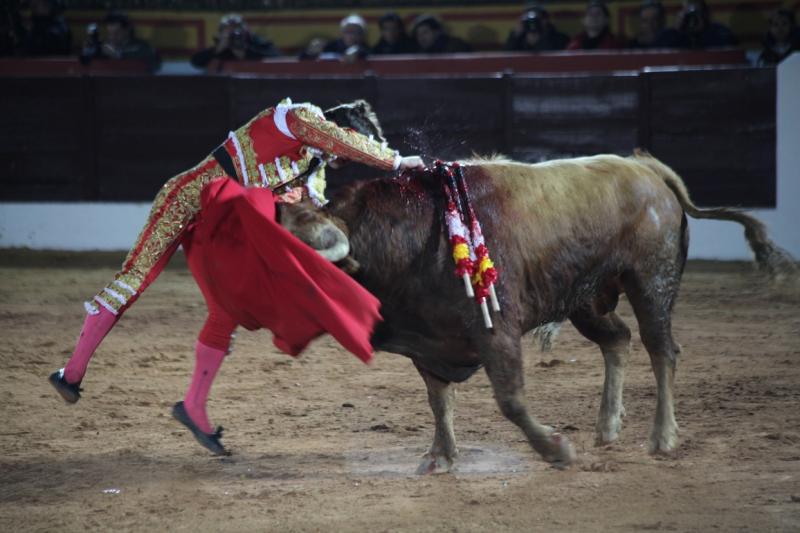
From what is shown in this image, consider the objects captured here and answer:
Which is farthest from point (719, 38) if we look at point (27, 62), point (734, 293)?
point (27, 62)

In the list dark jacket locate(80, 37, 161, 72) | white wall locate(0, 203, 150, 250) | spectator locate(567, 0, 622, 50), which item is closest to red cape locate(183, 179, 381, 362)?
white wall locate(0, 203, 150, 250)

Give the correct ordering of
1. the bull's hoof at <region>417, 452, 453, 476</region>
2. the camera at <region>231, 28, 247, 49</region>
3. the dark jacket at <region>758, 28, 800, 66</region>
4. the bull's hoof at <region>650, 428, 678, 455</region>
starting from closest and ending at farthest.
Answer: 1. the bull's hoof at <region>417, 452, 453, 476</region>
2. the bull's hoof at <region>650, 428, 678, 455</region>
3. the dark jacket at <region>758, 28, 800, 66</region>
4. the camera at <region>231, 28, 247, 49</region>

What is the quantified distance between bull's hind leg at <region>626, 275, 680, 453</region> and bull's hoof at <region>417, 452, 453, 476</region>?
0.68 metres

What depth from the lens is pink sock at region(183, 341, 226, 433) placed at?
3.75 m

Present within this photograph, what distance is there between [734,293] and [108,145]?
4.77 metres

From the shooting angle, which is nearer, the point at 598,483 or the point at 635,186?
the point at 598,483

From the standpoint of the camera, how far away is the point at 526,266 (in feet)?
11.8

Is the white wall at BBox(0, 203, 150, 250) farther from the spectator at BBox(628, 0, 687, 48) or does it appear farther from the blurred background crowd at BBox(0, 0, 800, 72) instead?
the spectator at BBox(628, 0, 687, 48)

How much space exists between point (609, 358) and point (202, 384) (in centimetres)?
138

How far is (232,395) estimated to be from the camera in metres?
4.73

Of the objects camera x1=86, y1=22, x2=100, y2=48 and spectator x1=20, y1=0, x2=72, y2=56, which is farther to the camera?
spectator x1=20, y1=0, x2=72, y2=56

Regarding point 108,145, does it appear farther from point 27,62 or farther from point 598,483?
point 598,483

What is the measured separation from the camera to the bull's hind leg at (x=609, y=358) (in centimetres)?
397

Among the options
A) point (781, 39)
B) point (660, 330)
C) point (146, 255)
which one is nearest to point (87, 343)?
point (146, 255)
